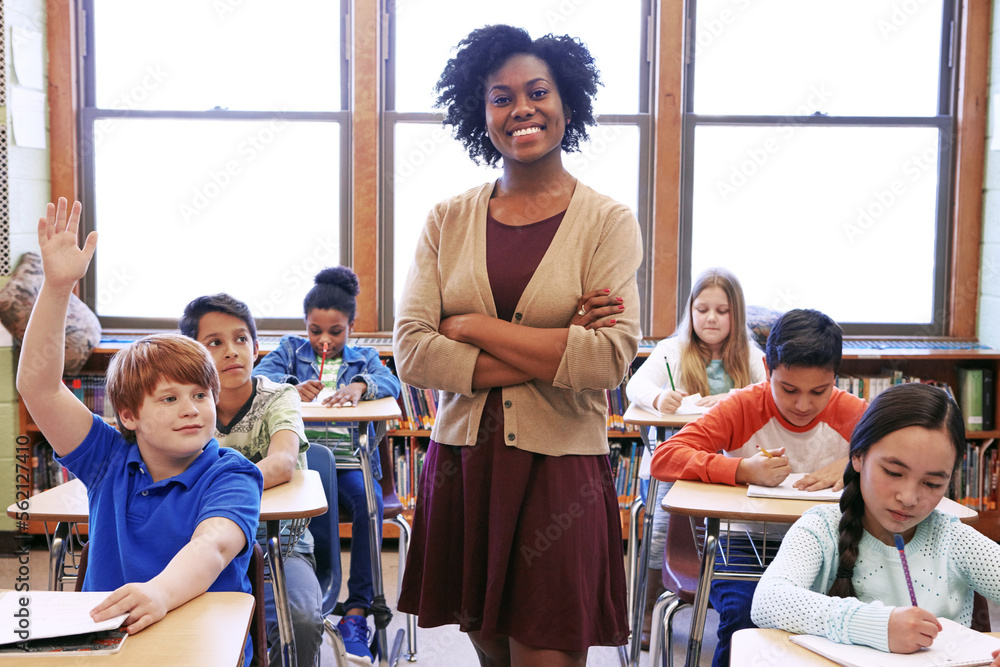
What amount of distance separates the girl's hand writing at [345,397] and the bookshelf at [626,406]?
0.79 meters

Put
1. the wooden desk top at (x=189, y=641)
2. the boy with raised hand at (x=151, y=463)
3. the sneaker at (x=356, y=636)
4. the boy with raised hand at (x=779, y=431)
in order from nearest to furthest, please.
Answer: the wooden desk top at (x=189, y=641), the boy with raised hand at (x=151, y=463), the boy with raised hand at (x=779, y=431), the sneaker at (x=356, y=636)

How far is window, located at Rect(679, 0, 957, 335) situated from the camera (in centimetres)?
408

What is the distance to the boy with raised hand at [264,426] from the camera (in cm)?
188

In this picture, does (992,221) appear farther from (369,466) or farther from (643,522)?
(369,466)

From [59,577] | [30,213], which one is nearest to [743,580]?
[59,577]

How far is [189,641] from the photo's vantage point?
3.59ft

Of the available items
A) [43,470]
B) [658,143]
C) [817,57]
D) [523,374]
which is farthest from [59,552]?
[817,57]

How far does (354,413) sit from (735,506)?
1364 mm

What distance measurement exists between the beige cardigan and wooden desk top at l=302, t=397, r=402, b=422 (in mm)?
1069

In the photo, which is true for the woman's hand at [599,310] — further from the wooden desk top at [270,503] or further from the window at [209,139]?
the window at [209,139]

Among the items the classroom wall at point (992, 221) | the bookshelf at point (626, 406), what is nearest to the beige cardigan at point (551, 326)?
the bookshelf at point (626, 406)

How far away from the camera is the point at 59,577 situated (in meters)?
1.94

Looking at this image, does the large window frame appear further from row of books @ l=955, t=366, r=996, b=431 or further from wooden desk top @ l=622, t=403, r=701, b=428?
wooden desk top @ l=622, t=403, r=701, b=428

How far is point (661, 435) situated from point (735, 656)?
1.71m
